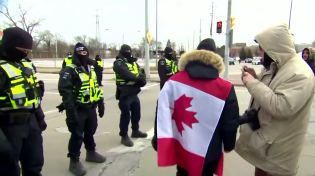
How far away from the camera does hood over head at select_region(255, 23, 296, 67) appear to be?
6.98 feet

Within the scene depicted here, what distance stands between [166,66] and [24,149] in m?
5.00

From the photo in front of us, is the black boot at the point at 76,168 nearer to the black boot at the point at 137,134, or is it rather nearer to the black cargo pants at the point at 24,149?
the black cargo pants at the point at 24,149

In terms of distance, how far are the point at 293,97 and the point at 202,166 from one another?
2.94 ft

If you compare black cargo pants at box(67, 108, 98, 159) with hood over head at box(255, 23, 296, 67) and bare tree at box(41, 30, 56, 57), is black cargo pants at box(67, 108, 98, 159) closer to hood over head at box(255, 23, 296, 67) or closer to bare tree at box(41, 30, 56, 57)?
hood over head at box(255, 23, 296, 67)

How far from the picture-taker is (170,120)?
2.15 metres

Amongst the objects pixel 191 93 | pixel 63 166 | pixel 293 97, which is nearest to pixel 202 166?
pixel 191 93

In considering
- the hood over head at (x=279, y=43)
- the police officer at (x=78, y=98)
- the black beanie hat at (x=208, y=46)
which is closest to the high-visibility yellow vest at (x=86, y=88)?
the police officer at (x=78, y=98)

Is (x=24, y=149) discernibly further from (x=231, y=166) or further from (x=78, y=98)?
(x=231, y=166)

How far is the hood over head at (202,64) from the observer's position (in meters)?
2.10

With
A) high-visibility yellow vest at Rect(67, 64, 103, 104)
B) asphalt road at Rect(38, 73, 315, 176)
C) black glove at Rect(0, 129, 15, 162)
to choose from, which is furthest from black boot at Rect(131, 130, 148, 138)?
black glove at Rect(0, 129, 15, 162)

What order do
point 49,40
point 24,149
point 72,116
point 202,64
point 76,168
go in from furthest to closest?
point 49,40 < point 76,168 < point 72,116 < point 24,149 < point 202,64

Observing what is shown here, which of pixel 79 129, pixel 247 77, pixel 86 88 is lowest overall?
pixel 79 129

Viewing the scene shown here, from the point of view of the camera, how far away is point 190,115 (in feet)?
7.11

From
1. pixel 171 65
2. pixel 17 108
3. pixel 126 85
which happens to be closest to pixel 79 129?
pixel 17 108
